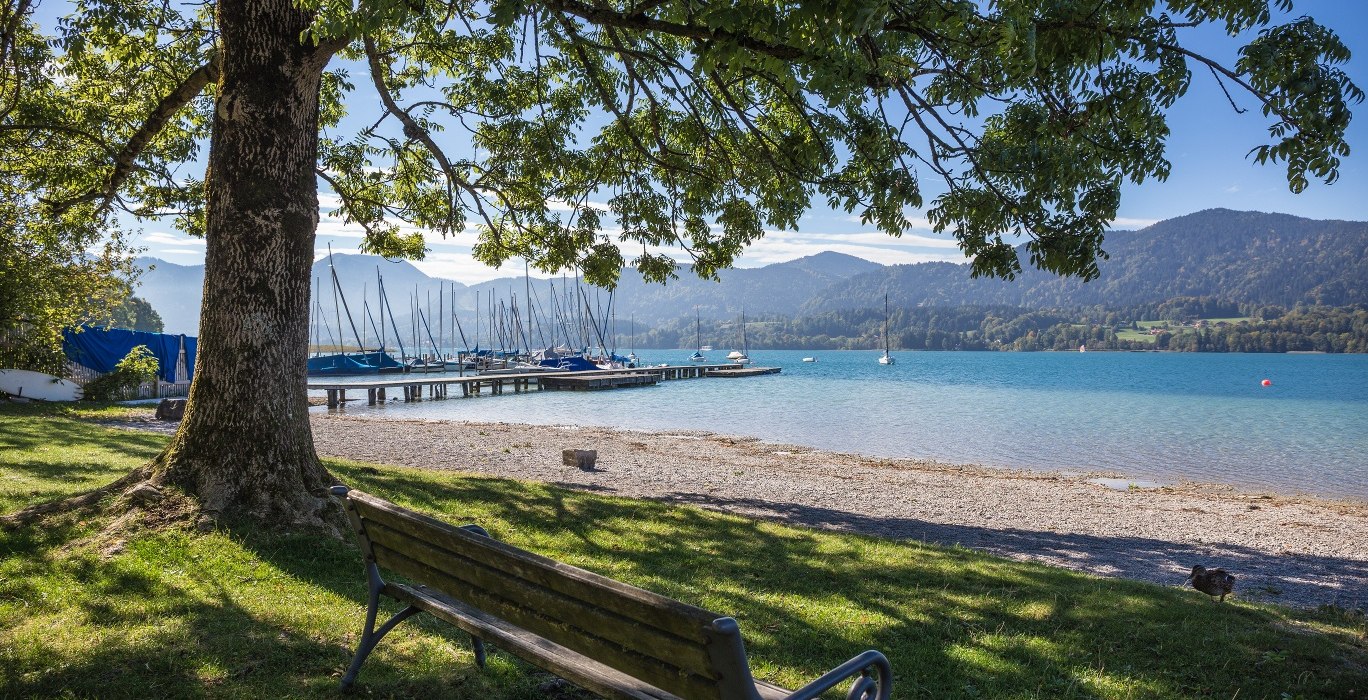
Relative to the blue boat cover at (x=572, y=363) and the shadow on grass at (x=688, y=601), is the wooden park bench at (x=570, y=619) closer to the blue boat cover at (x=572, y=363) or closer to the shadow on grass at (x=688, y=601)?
the shadow on grass at (x=688, y=601)

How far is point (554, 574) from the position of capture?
7.89ft

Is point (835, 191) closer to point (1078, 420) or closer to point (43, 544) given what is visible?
point (43, 544)

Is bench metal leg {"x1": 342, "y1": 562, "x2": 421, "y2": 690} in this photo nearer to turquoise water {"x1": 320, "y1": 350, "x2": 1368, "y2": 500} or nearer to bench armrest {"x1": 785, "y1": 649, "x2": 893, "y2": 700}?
bench armrest {"x1": 785, "y1": 649, "x2": 893, "y2": 700}

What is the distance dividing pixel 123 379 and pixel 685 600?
24.0m

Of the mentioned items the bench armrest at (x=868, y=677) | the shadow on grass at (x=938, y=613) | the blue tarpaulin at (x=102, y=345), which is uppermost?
the blue tarpaulin at (x=102, y=345)

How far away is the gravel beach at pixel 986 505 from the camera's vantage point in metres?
A: 8.90

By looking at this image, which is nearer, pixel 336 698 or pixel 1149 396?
pixel 336 698

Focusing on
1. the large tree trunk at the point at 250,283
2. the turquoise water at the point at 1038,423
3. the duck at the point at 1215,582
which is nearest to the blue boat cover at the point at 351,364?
the turquoise water at the point at 1038,423

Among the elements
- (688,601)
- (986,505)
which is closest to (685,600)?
(688,601)

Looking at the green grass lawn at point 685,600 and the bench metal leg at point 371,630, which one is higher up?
the bench metal leg at point 371,630

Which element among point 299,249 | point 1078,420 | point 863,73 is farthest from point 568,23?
point 1078,420

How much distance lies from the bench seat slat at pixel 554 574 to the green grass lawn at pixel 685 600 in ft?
2.81

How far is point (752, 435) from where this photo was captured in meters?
26.0

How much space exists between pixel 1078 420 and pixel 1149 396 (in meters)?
22.8
